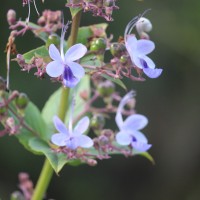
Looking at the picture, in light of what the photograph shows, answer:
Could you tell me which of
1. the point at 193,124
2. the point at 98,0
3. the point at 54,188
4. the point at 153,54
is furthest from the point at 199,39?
the point at 98,0

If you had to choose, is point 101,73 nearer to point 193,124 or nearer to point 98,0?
point 98,0

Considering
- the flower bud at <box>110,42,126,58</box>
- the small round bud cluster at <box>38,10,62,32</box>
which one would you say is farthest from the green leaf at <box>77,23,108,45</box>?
the flower bud at <box>110,42,126,58</box>

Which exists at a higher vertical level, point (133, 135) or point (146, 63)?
point (146, 63)

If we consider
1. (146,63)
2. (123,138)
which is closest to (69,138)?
(123,138)

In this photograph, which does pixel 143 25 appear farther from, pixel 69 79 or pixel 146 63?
pixel 69 79

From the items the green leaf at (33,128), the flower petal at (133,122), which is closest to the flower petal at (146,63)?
the flower petal at (133,122)

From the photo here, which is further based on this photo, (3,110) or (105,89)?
(105,89)
